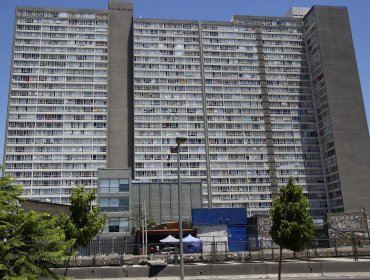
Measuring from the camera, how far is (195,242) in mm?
41250

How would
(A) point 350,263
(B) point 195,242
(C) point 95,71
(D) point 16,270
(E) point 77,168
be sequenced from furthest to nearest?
(C) point 95,71 < (E) point 77,168 < (B) point 195,242 < (A) point 350,263 < (D) point 16,270

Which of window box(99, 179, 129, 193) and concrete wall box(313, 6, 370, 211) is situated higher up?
concrete wall box(313, 6, 370, 211)

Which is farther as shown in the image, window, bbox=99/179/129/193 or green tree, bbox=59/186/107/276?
window, bbox=99/179/129/193

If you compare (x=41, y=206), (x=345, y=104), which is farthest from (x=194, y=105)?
(x=41, y=206)

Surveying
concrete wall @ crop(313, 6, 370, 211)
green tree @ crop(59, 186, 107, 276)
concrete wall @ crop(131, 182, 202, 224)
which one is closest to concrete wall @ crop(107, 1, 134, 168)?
concrete wall @ crop(131, 182, 202, 224)

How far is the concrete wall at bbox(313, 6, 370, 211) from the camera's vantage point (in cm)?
11588

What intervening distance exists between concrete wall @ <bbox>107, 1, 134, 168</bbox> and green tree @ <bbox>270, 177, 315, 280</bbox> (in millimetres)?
97830

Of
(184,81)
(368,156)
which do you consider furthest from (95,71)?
(368,156)

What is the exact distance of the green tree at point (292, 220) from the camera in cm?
2225

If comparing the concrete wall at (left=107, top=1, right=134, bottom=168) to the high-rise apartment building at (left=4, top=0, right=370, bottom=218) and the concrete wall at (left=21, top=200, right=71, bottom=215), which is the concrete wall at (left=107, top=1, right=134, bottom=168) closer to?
the high-rise apartment building at (left=4, top=0, right=370, bottom=218)

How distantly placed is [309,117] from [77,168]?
2946 inches

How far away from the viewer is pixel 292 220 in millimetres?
22547

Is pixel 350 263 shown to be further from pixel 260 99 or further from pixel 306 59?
pixel 306 59

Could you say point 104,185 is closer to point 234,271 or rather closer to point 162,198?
point 162,198
